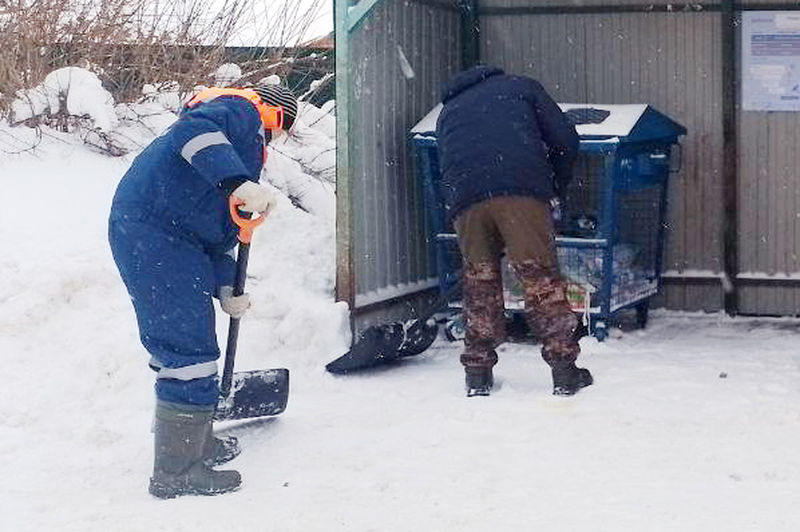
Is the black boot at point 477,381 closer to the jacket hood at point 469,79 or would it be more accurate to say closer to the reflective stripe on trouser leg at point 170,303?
the jacket hood at point 469,79

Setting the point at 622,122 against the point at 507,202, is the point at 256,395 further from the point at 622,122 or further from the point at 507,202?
the point at 622,122

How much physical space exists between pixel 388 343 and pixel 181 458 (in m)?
2.33

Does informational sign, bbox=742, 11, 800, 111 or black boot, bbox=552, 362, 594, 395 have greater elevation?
informational sign, bbox=742, 11, 800, 111

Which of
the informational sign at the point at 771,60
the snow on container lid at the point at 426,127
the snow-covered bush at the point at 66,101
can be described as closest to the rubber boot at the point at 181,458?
the snow-covered bush at the point at 66,101

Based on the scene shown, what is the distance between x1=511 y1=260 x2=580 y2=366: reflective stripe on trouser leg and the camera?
689 centimetres

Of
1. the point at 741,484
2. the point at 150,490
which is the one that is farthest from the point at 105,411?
the point at 741,484

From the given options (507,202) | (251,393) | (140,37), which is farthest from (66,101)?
(507,202)

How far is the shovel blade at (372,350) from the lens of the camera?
7.39m

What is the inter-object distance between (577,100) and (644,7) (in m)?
0.74

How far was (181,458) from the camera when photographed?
5445 mm

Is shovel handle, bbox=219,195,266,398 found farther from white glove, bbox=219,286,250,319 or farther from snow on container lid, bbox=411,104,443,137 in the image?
snow on container lid, bbox=411,104,443,137

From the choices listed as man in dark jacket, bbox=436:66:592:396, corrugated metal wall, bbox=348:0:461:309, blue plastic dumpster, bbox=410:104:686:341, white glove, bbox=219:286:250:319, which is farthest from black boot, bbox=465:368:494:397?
white glove, bbox=219:286:250:319

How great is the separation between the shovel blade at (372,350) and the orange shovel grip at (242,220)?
1.93 meters

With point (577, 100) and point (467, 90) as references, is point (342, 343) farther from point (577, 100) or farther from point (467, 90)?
point (577, 100)
